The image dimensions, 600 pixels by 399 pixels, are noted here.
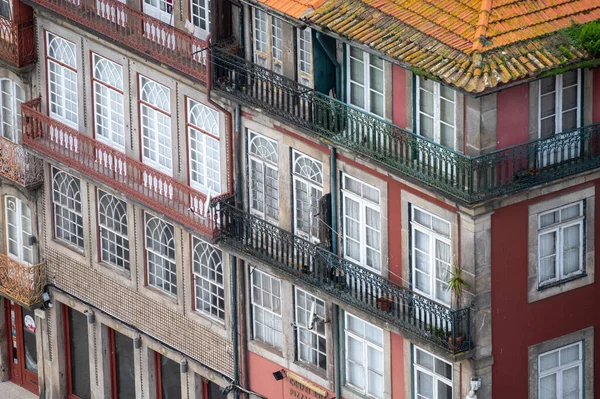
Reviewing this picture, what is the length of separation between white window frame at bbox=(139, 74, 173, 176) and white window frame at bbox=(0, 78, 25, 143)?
4410 mm

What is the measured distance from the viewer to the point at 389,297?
166 feet

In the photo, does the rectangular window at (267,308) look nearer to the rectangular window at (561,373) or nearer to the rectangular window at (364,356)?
the rectangular window at (364,356)

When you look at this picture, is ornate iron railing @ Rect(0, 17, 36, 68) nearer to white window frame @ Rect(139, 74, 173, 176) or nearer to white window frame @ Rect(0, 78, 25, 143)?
white window frame @ Rect(0, 78, 25, 143)

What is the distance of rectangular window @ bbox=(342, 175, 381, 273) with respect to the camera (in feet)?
167

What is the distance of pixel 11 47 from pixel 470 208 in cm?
1539

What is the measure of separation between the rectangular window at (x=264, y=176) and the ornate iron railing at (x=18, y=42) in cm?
756

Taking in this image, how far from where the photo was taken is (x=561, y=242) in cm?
4953

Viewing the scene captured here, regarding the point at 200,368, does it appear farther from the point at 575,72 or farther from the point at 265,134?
the point at 575,72

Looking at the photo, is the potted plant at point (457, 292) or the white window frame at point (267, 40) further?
the white window frame at point (267, 40)

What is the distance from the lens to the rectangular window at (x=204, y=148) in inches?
2157

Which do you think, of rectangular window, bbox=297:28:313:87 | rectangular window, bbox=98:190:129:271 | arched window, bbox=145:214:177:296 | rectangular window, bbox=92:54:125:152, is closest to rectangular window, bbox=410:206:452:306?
rectangular window, bbox=297:28:313:87

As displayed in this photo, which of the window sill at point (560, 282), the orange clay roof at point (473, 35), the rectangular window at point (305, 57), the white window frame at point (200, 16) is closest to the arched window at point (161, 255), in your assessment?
the white window frame at point (200, 16)

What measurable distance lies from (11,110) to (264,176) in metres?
9.19

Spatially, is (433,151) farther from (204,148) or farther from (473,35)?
(204,148)
